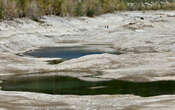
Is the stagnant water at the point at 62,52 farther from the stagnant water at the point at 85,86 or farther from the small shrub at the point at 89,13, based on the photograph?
the small shrub at the point at 89,13

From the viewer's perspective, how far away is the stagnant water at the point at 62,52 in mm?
52969

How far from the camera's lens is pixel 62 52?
56.7 meters

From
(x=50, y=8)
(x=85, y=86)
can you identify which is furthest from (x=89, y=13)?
(x=85, y=86)

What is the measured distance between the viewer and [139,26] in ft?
306

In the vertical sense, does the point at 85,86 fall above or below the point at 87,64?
above

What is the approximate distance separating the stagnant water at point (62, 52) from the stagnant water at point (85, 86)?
53.7 ft

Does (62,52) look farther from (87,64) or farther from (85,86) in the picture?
(85,86)

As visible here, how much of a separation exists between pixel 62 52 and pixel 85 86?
24.9 m

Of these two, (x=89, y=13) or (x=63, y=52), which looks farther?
(x=89, y=13)

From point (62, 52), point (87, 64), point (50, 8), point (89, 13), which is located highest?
point (87, 64)

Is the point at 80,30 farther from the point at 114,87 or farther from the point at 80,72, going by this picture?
the point at 114,87

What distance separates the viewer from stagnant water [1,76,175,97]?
29516 mm

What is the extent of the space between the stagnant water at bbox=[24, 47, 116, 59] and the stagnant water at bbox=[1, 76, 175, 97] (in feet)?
53.7

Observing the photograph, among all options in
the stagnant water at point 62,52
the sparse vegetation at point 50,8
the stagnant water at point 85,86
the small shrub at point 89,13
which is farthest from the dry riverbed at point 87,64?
the small shrub at point 89,13
